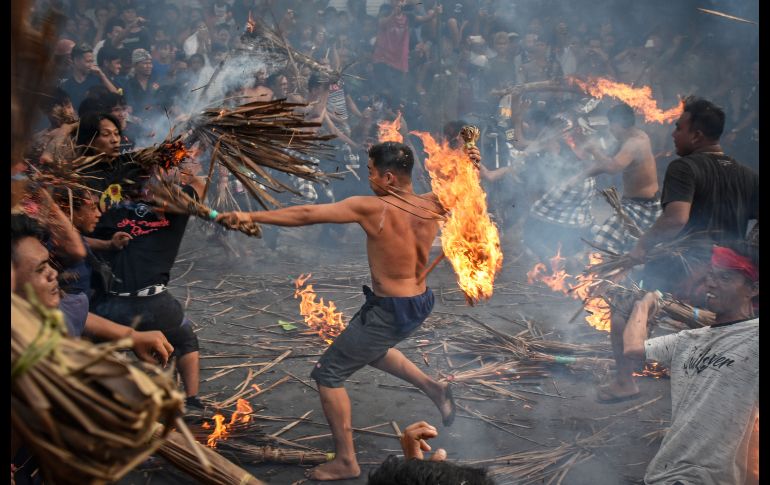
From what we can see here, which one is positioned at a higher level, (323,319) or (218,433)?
(218,433)

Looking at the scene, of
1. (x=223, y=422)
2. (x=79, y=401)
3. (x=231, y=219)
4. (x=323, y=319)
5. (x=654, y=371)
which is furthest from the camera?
(x=323, y=319)

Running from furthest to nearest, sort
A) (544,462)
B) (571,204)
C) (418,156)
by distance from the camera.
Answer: (418,156) → (571,204) → (544,462)

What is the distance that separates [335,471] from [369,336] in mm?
949

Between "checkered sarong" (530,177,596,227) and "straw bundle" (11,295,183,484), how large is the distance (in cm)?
865

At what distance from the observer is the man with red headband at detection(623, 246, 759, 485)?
122 inches

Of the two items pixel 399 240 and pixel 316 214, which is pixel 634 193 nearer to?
pixel 399 240

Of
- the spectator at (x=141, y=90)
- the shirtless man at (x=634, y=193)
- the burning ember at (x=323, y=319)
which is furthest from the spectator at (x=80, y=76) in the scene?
the shirtless man at (x=634, y=193)

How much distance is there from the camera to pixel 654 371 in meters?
6.09

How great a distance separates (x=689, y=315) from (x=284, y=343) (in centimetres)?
394

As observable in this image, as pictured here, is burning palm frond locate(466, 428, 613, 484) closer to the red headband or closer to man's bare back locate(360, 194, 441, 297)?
man's bare back locate(360, 194, 441, 297)

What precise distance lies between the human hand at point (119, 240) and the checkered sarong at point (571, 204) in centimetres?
635

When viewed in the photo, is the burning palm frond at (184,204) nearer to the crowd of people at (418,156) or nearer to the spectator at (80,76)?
the crowd of people at (418,156)

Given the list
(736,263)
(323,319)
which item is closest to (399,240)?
(736,263)

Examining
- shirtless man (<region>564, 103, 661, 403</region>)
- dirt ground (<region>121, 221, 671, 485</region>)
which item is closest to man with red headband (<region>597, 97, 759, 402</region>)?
dirt ground (<region>121, 221, 671, 485</region>)
